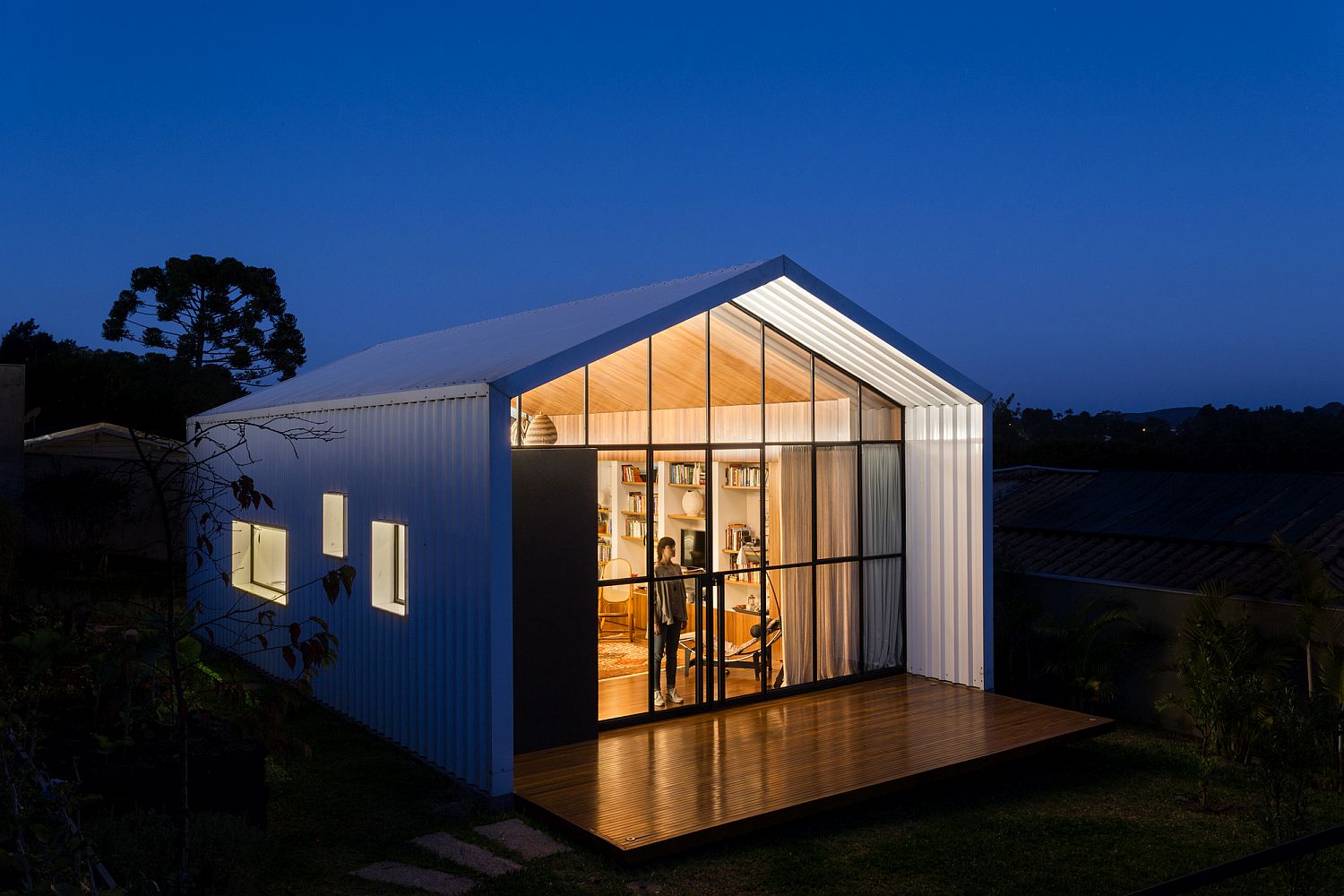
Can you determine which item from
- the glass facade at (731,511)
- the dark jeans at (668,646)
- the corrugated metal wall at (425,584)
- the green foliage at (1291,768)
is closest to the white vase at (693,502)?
the glass facade at (731,511)

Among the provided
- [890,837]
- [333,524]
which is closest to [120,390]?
[333,524]

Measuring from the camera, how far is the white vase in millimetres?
8891

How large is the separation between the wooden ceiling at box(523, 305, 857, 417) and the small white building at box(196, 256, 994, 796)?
2 cm

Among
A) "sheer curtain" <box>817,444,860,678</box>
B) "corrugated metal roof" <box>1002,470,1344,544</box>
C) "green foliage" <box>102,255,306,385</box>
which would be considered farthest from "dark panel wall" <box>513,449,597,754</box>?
"green foliage" <box>102,255,306,385</box>

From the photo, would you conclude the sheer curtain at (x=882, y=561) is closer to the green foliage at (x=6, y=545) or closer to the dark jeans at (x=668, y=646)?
the dark jeans at (x=668, y=646)

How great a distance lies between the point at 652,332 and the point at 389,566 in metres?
3.05

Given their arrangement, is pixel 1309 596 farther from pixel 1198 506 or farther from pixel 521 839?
pixel 521 839

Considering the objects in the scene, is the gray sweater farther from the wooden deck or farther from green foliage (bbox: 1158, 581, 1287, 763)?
green foliage (bbox: 1158, 581, 1287, 763)

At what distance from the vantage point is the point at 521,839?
247 inches

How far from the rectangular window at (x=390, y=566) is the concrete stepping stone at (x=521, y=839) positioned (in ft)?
7.15

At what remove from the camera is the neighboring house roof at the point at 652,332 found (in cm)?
741

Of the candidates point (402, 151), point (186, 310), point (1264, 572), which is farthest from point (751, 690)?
point (402, 151)

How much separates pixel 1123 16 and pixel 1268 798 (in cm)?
1873

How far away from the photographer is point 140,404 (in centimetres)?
2831
